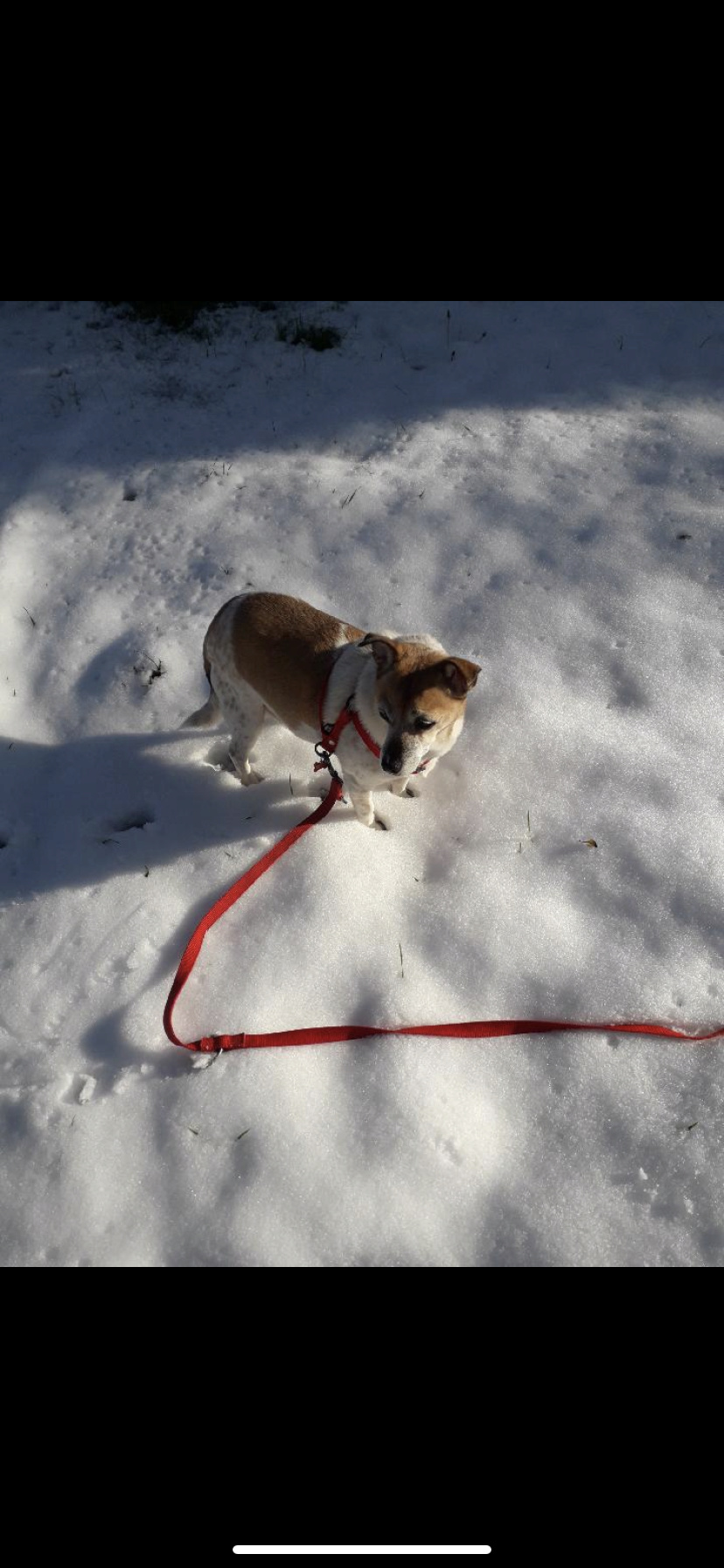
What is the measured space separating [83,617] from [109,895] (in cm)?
203

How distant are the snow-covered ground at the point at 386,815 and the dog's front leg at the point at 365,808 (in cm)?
8

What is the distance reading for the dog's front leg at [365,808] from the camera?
3.53 metres

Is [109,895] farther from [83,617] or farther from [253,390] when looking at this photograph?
[253,390]

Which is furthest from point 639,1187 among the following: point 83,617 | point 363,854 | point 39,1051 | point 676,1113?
point 83,617

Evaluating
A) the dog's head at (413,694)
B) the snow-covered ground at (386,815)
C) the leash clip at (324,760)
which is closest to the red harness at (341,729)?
the leash clip at (324,760)

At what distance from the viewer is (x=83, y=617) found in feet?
15.4

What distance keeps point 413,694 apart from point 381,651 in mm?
244

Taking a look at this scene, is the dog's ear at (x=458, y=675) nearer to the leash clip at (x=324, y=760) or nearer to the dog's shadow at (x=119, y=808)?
the leash clip at (x=324, y=760)

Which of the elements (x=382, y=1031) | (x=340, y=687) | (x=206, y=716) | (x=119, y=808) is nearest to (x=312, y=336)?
(x=206, y=716)

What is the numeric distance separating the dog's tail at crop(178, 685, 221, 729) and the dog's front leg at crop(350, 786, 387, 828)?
86 cm

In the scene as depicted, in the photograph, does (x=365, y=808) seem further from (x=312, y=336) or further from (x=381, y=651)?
(x=312, y=336)

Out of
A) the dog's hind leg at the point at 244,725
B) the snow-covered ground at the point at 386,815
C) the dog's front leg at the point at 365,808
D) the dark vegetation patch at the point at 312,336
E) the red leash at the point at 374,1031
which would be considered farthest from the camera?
the dark vegetation patch at the point at 312,336

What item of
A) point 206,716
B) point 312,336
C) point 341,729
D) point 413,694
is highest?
point 312,336

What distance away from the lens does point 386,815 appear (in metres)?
3.79
